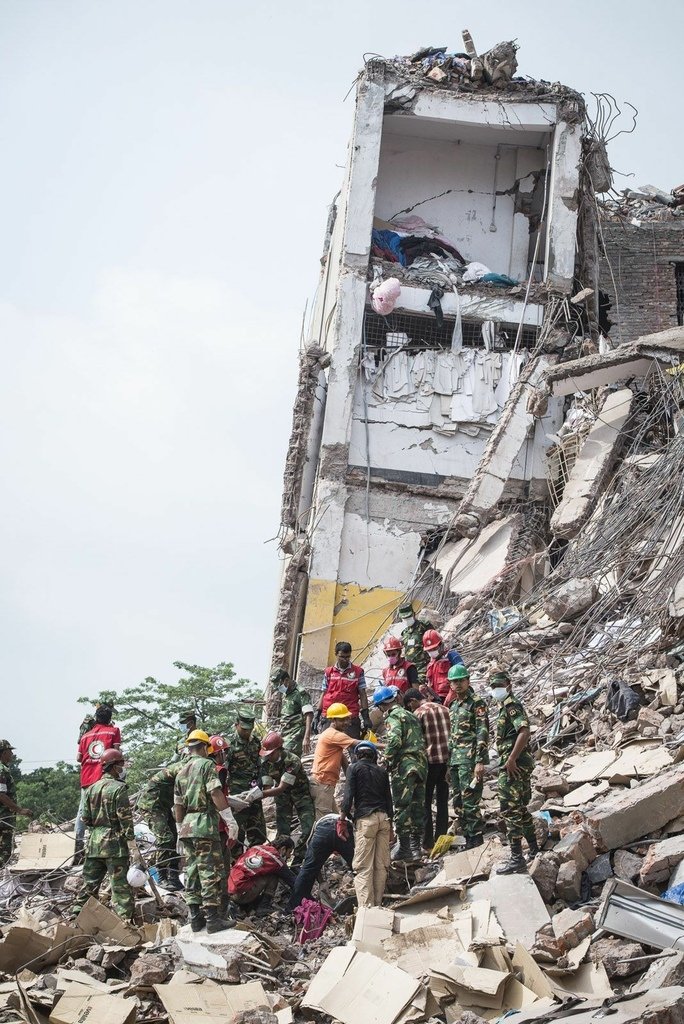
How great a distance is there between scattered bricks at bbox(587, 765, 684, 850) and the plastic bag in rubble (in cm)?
202

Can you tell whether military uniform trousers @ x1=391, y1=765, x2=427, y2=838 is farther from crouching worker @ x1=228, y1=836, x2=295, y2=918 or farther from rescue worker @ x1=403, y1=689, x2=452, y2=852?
crouching worker @ x1=228, y1=836, x2=295, y2=918

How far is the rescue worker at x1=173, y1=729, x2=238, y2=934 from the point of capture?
27.4 ft

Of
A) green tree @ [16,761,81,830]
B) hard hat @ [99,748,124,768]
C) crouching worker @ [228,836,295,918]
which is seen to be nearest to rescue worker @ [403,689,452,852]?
crouching worker @ [228,836,295,918]

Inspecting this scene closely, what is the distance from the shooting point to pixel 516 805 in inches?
340

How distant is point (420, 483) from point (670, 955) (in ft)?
41.3

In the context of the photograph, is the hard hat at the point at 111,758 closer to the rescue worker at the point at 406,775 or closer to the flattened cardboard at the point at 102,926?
the flattened cardboard at the point at 102,926

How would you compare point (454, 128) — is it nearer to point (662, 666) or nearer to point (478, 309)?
point (478, 309)

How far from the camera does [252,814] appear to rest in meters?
9.73

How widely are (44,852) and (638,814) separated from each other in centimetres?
586

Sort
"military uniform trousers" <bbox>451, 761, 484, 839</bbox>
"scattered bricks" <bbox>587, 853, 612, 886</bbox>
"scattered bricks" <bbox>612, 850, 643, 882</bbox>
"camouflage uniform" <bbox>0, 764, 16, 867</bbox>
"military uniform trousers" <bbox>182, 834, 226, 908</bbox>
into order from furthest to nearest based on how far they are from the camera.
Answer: "camouflage uniform" <bbox>0, 764, 16, 867</bbox> < "military uniform trousers" <bbox>451, 761, 484, 839</bbox> < "military uniform trousers" <bbox>182, 834, 226, 908</bbox> < "scattered bricks" <bbox>587, 853, 612, 886</bbox> < "scattered bricks" <bbox>612, 850, 643, 882</bbox>

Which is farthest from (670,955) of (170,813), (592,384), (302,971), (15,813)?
(592,384)

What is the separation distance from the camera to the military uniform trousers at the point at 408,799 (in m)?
9.30

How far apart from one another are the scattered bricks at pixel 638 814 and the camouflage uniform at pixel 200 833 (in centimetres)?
282

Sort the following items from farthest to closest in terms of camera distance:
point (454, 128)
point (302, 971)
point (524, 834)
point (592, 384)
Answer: point (454, 128) < point (592, 384) < point (524, 834) < point (302, 971)
